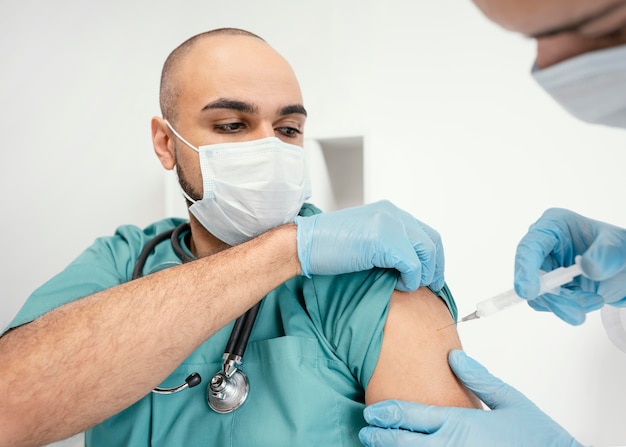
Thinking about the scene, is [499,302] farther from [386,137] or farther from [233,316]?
[386,137]

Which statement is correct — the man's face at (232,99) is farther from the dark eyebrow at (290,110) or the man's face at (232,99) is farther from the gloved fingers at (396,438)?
the gloved fingers at (396,438)

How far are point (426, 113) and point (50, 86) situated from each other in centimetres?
136

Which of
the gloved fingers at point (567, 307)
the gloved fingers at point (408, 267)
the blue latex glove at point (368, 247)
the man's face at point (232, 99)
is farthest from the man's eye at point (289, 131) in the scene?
the gloved fingers at point (567, 307)

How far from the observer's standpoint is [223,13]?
6.80 ft

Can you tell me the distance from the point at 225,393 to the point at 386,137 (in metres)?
1.13

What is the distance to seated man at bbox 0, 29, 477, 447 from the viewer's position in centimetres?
92

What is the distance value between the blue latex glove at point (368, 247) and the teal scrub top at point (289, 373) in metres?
0.05

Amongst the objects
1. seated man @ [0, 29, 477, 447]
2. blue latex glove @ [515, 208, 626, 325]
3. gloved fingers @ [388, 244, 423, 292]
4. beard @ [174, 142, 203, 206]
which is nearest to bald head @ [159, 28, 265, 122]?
seated man @ [0, 29, 477, 447]

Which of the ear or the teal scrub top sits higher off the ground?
the ear

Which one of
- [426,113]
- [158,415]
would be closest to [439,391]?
[158,415]

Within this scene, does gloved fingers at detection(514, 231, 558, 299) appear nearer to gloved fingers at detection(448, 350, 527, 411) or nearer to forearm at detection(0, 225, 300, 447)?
gloved fingers at detection(448, 350, 527, 411)

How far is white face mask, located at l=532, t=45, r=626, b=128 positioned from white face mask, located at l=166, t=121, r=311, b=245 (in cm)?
68

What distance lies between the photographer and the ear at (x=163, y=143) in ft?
4.64

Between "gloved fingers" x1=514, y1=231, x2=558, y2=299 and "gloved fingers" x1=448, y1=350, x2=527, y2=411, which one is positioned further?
"gloved fingers" x1=448, y1=350, x2=527, y2=411
